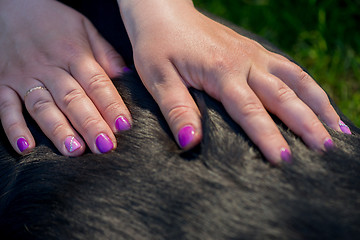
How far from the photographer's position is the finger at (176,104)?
4.36 feet

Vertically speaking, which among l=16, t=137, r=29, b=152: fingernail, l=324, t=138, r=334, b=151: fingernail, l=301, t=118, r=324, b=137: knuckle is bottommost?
l=16, t=137, r=29, b=152: fingernail

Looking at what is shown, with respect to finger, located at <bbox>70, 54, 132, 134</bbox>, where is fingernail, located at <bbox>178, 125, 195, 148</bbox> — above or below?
above

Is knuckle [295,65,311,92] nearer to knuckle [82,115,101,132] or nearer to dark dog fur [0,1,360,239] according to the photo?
dark dog fur [0,1,360,239]

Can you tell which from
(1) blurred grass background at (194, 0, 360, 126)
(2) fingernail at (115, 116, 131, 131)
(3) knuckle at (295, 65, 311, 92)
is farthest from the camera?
(1) blurred grass background at (194, 0, 360, 126)

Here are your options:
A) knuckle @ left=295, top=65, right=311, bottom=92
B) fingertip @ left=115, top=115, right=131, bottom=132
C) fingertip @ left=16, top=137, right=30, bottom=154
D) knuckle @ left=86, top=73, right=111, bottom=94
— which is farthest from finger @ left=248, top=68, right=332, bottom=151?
fingertip @ left=16, top=137, right=30, bottom=154

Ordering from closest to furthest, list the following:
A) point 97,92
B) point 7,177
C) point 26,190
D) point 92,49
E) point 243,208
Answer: point 243,208 → point 26,190 → point 7,177 → point 97,92 → point 92,49

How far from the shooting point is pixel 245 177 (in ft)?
3.83

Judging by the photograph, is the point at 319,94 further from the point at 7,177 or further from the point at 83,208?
the point at 7,177

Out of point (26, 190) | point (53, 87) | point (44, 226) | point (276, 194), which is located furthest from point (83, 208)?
point (53, 87)

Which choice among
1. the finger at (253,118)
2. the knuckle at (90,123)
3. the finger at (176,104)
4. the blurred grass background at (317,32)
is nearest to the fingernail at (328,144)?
the finger at (253,118)

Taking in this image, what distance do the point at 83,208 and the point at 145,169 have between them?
21 cm

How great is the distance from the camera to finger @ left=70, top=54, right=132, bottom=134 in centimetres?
148

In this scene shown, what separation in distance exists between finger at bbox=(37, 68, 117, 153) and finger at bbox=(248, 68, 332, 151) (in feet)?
1.66

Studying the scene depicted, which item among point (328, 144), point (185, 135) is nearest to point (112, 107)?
point (185, 135)
